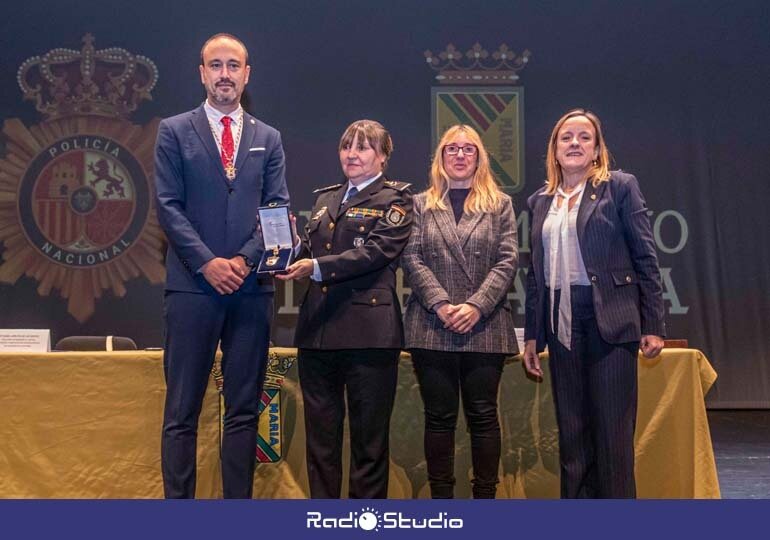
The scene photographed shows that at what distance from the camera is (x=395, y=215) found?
9.80ft

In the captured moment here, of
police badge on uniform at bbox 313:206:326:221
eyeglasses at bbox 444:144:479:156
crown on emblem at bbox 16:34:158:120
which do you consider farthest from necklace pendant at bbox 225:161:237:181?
crown on emblem at bbox 16:34:158:120

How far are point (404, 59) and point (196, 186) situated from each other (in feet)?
12.7

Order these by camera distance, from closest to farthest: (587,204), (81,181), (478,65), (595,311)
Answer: (595,311) < (587,204) < (478,65) < (81,181)

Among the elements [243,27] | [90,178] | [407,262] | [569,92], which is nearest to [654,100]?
[569,92]

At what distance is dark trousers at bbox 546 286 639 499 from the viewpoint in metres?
Answer: 2.66

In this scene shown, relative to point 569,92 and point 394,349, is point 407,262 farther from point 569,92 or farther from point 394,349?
point 569,92

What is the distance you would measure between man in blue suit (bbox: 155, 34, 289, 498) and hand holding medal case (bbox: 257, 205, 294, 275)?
92 mm

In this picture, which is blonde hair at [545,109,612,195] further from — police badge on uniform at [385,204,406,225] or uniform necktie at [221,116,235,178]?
uniform necktie at [221,116,235,178]

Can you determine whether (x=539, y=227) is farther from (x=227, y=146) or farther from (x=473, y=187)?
(x=227, y=146)

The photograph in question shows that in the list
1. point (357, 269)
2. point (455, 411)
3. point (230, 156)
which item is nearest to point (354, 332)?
point (357, 269)

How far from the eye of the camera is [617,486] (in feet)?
8.71

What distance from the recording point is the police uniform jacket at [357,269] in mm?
2836

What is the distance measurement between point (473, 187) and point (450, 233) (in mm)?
232

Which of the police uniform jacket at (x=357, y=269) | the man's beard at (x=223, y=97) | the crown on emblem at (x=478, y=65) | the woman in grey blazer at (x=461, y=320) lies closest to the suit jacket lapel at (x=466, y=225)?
the woman in grey blazer at (x=461, y=320)
